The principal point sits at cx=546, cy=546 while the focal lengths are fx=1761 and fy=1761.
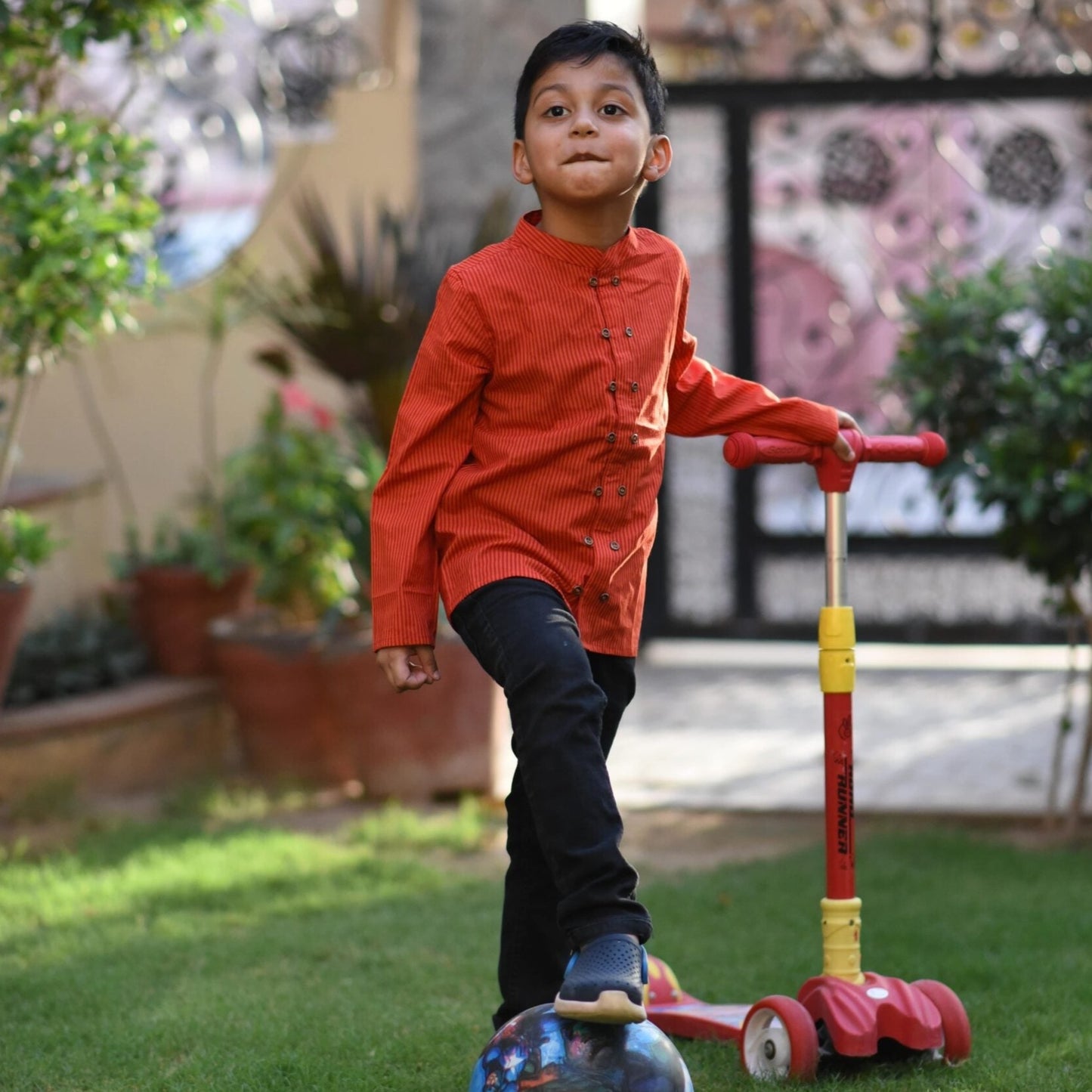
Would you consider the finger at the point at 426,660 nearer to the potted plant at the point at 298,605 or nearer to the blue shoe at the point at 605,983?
the blue shoe at the point at 605,983

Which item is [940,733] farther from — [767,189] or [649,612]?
[767,189]

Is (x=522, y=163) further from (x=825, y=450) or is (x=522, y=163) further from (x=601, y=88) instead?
(x=825, y=450)

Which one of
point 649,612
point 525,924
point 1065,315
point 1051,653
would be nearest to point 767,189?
point 649,612

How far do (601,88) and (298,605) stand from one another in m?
3.53

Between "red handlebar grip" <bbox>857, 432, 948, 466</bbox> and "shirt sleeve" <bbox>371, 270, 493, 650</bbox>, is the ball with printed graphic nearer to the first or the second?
"shirt sleeve" <bbox>371, 270, 493, 650</bbox>

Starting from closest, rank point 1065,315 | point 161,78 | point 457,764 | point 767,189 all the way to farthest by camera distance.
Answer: point 1065,315, point 457,764, point 161,78, point 767,189

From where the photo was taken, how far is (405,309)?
570 centimetres

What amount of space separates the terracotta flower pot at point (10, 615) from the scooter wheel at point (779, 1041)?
263cm

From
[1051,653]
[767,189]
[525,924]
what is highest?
[767,189]

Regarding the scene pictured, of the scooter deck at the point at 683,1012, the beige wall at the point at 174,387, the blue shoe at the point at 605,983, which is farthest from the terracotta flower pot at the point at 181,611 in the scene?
the blue shoe at the point at 605,983

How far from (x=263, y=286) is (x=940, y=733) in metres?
3.00

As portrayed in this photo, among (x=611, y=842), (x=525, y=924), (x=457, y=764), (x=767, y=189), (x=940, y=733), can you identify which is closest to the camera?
(x=611, y=842)

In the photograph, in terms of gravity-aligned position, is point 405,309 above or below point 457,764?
above

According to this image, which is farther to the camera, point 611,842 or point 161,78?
point 161,78
